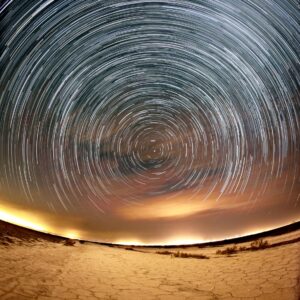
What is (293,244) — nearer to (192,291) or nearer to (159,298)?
(192,291)

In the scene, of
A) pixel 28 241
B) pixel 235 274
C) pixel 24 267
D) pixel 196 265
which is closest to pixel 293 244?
pixel 196 265

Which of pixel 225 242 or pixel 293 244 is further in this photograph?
pixel 225 242

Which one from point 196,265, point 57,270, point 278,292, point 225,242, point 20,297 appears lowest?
point 20,297

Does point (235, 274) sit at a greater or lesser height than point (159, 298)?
greater

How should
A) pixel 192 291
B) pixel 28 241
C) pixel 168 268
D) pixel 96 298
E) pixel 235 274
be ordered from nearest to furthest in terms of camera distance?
pixel 96 298 → pixel 192 291 → pixel 235 274 → pixel 168 268 → pixel 28 241

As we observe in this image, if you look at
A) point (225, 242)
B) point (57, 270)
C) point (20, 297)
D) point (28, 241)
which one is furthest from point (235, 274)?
point (225, 242)

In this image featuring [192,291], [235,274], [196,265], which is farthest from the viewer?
[196,265]
